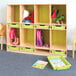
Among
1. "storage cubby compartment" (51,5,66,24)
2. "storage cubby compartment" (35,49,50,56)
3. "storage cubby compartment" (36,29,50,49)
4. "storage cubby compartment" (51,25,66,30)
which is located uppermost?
"storage cubby compartment" (51,5,66,24)

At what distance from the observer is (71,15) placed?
10.4 ft

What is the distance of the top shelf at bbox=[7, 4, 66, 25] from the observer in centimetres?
302

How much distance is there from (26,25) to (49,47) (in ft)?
2.26

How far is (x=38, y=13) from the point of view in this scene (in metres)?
3.33

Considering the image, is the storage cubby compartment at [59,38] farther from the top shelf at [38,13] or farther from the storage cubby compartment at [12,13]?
the storage cubby compartment at [12,13]

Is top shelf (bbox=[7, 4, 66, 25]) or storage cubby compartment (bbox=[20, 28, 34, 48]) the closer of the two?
top shelf (bbox=[7, 4, 66, 25])

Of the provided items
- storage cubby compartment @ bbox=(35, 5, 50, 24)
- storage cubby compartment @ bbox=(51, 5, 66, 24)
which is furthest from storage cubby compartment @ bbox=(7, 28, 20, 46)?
storage cubby compartment @ bbox=(51, 5, 66, 24)

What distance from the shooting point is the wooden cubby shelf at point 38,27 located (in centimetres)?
293

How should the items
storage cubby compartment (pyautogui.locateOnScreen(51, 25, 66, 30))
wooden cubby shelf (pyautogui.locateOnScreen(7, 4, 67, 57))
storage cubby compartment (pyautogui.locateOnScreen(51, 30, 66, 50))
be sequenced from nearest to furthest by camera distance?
1. storage cubby compartment (pyautogui.locateOnScreen(51, 25, 66, 30))
2. wooden cubby shelf (pyautogui.locateOnScreen(7, 4, 67, 57))
3. storage cubby compartment (pyautogui.locateOnScreen(51, 30, 66, 50))

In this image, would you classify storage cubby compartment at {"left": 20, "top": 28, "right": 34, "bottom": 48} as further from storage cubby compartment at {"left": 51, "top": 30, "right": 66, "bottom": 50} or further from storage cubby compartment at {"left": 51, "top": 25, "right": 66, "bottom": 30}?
storage cubby compartment at {"left": 51, "top": 25, "right": 66, "bottom": 30}

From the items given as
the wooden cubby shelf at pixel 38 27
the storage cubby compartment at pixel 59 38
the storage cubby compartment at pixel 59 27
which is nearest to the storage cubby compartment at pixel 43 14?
the wooden cubby shelf at pixel 38 27

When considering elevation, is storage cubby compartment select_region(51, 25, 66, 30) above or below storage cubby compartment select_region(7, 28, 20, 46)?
above

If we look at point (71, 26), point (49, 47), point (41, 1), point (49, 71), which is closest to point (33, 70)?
point (49, 71)

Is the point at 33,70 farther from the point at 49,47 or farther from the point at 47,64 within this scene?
the point at 49,47
